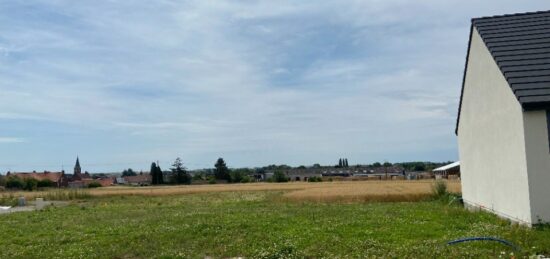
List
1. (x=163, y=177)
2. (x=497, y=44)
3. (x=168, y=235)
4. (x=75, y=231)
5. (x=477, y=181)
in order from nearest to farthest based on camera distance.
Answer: (x=168, y=235) → (x=497, y=44) → (x=75, y=231) → (x=477, y=181) → (x=163, y=177)

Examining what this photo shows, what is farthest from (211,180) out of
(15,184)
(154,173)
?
(15,184)

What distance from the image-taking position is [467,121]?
18812 millimetres

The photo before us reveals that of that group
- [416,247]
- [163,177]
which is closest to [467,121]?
[416,247]

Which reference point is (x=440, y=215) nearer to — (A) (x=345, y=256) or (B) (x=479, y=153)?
(B) (x=479, y=153)

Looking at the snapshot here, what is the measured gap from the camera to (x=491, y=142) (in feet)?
50.2

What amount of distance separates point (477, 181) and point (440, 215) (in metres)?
2.44

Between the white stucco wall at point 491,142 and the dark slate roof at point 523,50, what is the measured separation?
36 centimetres

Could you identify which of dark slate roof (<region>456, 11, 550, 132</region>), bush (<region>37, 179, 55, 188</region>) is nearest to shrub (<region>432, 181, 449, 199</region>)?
dark slate roof (<region>456, 11, 550, 132</region>)

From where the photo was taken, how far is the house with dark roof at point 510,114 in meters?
11.9

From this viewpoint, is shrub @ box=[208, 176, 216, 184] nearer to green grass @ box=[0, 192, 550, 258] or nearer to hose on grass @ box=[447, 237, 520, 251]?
green grass @ box=[0, 192, 550, 258]

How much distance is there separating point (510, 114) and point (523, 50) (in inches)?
85.5

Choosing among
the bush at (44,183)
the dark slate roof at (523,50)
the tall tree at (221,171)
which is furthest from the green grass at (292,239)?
the tall tree at (221,171)

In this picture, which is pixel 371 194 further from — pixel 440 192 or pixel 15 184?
pixel 15 184

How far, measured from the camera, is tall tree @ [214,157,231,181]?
466 feet
